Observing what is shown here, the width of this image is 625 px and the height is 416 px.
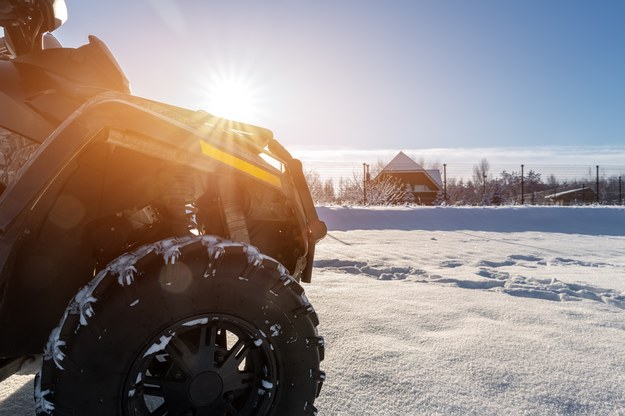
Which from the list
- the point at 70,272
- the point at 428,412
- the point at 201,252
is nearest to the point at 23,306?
the point at 70,272

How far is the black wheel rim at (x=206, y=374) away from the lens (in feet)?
3.12

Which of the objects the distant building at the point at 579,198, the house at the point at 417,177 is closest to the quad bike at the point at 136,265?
the distant building at the point at 579,198

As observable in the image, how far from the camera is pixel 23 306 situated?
3.69 ft

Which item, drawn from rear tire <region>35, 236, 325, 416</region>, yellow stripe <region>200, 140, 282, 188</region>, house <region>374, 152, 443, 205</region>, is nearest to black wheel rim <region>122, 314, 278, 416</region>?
rear tire <region>35, 236, 325, 416</region>

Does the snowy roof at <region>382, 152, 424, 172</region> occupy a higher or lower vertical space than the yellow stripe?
higher

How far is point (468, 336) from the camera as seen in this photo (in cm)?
215

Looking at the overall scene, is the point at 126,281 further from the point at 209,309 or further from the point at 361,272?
the point at 361,272

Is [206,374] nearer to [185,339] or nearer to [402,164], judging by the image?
[185,339]

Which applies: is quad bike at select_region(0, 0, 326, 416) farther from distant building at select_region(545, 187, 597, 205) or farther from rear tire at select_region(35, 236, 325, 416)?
distant building at select_region(545, 187, 597, 205)

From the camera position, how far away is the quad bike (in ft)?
2.95

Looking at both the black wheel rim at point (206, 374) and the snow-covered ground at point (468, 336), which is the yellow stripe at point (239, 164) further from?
the snow-covered ground at point (468, 336)

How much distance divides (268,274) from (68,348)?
1.64ft

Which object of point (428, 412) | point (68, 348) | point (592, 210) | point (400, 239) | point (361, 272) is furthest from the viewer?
point (592, 210)

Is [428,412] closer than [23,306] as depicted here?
No
